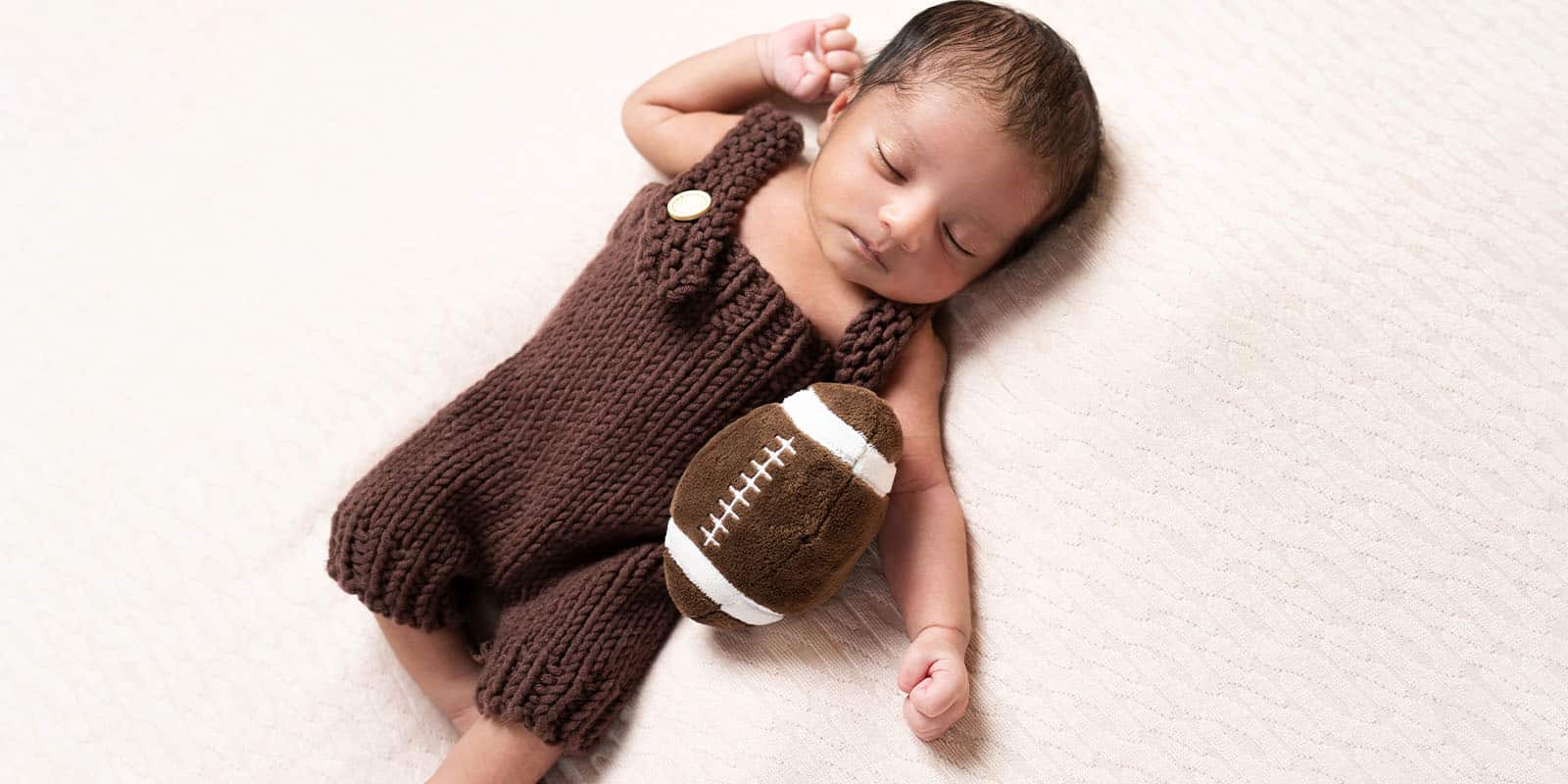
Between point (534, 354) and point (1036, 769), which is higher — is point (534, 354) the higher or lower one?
the higher one

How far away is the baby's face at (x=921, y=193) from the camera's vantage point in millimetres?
1028

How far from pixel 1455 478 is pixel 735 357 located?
0.67 meters

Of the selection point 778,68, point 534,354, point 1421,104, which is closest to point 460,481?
point 534,354

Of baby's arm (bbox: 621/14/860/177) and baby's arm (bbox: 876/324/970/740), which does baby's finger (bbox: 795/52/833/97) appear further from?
baby's arm (bbox: 876/324/970/740)

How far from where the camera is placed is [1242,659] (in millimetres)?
928

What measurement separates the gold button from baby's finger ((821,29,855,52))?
235 millimetres

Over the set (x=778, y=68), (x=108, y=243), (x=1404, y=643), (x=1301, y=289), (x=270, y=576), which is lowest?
(x=1404, y=643)

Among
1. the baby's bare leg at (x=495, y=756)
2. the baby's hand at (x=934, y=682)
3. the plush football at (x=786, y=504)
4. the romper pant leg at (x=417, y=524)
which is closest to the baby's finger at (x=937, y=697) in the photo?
the baby's hand at (x=934, y=682)

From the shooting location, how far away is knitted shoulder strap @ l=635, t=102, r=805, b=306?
3.51ft

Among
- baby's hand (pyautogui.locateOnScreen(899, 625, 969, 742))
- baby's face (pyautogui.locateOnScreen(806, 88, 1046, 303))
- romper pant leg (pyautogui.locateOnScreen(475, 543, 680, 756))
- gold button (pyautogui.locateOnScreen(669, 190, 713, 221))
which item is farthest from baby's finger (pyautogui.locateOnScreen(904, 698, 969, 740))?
gold button (pyautogui.locateOnScreen(669, 190, 713, 221))

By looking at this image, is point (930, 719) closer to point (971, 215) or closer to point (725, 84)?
point (971, 215)

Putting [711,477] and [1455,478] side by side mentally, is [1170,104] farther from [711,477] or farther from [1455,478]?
[711,477]

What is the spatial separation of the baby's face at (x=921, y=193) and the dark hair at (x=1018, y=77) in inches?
0.7

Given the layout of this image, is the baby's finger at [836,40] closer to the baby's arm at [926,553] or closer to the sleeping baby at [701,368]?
the sleeping baby at [701,368]
